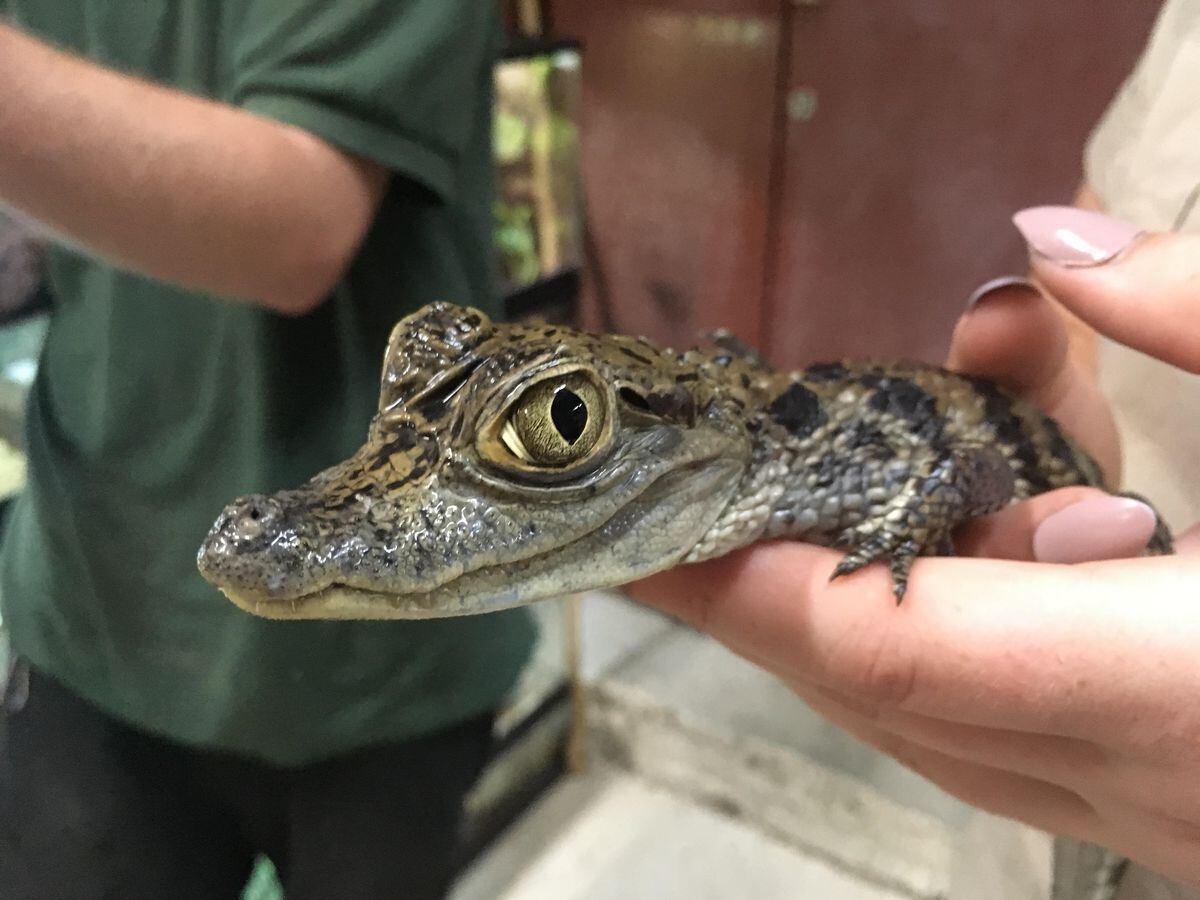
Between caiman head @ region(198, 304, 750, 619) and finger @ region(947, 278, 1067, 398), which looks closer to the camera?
caiman head @ region(198, 304, 750, 619)

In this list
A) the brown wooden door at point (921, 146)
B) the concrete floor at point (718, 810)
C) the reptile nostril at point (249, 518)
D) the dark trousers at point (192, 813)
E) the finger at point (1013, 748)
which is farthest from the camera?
the concrete floor at point (718, 810)

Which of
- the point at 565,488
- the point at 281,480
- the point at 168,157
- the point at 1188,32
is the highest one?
the point at 1188,32

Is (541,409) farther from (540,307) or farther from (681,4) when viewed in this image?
(681,4)

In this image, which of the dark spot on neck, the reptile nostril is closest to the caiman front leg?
the dark spot on neck

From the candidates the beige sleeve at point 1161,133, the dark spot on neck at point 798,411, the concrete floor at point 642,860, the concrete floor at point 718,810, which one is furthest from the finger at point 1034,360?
the concrete floor at point 642,860

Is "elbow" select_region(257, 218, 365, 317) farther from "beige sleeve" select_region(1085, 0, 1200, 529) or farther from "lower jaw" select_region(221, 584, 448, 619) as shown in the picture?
"beige sleeve" select_region(1085, 0, 1200, 529)

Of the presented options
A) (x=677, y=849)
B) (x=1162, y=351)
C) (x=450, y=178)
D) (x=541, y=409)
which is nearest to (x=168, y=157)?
(x=450, y=178)

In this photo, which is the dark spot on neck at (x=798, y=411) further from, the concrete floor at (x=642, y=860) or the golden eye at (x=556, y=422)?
the concrete floor at (x=642, y=860)
